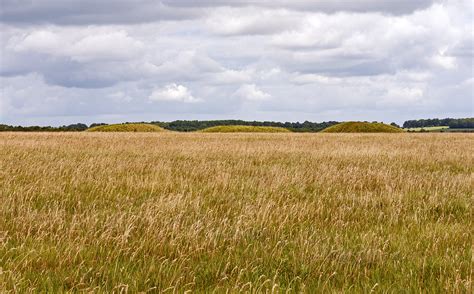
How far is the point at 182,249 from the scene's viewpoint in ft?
16.7

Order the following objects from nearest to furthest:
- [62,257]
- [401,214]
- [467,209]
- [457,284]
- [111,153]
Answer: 1. [457,284]
2. [62,257]
3. [401,214]
4. [467,209]
5. [111,153]

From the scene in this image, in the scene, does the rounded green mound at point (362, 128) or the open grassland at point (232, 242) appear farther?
the rounded green mound at point (362, 128)

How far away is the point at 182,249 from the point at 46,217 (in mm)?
2249

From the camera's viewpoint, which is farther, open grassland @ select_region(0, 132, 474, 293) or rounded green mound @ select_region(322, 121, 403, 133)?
rounded green mound @ select_region(322, 121, 403, 133)

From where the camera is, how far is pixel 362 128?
82.8 m

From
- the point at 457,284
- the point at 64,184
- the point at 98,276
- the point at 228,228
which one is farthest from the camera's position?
the point at 64,184

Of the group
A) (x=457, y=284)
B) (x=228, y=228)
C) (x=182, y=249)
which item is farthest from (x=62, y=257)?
(x=457, y=284)

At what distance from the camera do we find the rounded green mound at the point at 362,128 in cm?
→ 8231

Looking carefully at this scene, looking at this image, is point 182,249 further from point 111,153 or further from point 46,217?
point 111,153

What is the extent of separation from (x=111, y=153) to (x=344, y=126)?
2766 inches

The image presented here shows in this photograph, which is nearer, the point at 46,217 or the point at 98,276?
the point at 98,276

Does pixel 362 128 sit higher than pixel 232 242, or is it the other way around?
pixel 362 128

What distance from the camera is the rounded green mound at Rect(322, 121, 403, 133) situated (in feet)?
270

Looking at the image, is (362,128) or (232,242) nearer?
(232,242)
